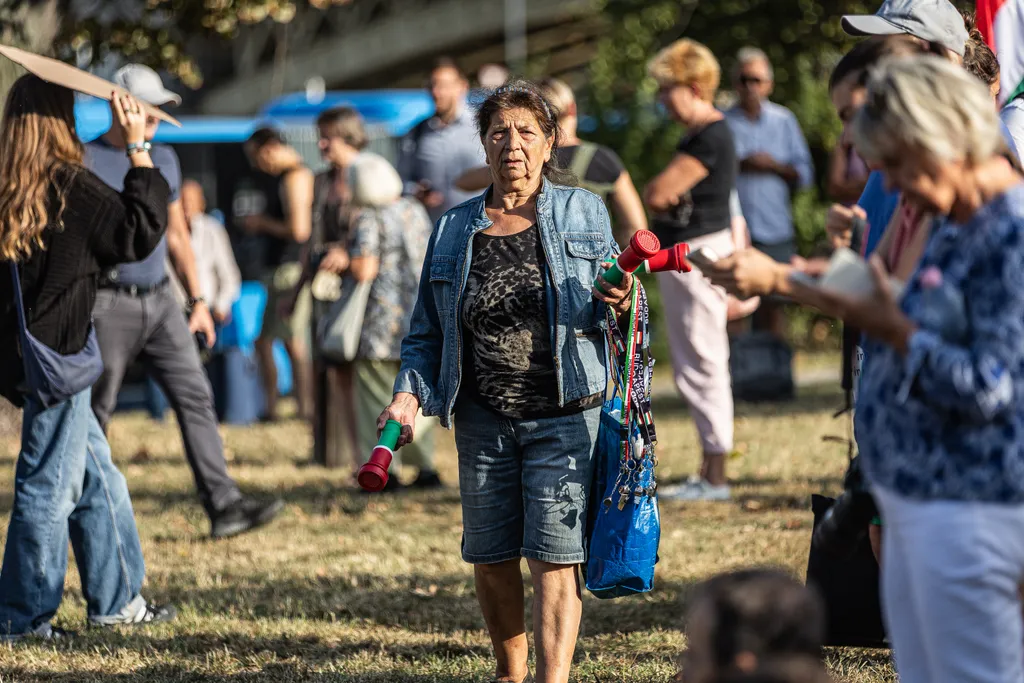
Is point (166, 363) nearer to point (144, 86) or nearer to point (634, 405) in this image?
point (144, 86)

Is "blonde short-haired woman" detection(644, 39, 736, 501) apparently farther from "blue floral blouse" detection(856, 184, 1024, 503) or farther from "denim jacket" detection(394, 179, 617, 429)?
"blue floral blouse" detection(856, 184, 1024, 503)

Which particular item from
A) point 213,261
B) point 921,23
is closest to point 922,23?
point 921,23

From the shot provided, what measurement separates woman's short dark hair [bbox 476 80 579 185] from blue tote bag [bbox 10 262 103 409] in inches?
70.7

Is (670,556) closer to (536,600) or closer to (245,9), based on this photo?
(536,600)

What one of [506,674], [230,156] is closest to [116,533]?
[506,674]

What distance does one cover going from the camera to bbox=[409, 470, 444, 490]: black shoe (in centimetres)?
830

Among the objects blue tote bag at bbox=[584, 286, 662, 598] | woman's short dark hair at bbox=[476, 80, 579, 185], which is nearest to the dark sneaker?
blue tote bag at bbox=[584, 286, 662, 598]

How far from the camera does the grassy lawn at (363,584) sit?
4.89 meters

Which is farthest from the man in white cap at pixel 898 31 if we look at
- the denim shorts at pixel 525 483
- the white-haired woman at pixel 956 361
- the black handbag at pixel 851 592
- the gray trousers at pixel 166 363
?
the gray trousers at pixel 166 363

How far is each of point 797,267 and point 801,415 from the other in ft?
25.9

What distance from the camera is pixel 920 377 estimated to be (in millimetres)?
2592

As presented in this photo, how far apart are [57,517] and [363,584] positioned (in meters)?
1.53

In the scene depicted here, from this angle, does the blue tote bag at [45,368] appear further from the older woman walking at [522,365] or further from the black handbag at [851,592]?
the black handbag at [851,592]

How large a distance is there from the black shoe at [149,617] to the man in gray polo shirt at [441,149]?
395cm
